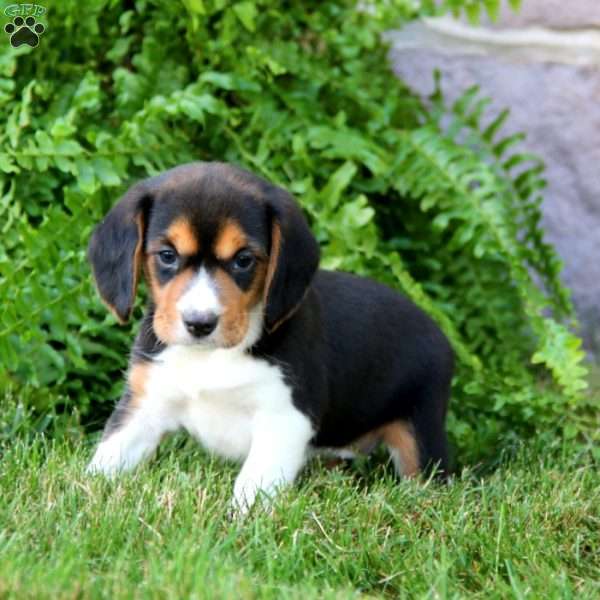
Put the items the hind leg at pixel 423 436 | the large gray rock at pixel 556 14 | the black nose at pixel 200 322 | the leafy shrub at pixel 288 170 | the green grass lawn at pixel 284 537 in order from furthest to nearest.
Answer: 1. the large gray rock at pixel 556 14
2. the leafy shrub at pixel 288 170
3. the hind leg at pixel 423 436
4. the black nose at pixel 200 322
5. the green grass lawn at pixel 284 537

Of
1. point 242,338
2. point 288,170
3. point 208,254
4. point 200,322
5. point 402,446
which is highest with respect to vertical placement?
point 208,254

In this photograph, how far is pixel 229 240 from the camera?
12.6 ft

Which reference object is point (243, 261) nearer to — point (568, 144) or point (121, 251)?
point (121, 251)

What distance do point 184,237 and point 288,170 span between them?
6.09 ft

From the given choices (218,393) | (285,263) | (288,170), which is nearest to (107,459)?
(218,393)

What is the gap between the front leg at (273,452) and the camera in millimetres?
4016

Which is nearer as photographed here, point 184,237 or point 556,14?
point 184,237

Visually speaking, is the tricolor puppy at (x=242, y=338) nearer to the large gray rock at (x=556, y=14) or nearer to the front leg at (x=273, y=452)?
the front leg at (x=273, y=452)

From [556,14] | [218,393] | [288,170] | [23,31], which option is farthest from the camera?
[556,14]

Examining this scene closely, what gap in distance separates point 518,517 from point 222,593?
134 cm

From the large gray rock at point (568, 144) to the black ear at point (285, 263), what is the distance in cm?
277

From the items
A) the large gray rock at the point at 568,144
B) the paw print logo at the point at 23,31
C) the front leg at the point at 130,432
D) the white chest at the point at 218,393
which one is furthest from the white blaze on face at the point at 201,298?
the large gray rock at the point at 568,144

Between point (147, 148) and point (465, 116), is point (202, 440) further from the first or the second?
point (465, 116)

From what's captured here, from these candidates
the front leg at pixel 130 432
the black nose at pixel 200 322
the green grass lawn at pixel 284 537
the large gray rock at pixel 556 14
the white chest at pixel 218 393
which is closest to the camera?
the green grass lawn at pixel 284 537
